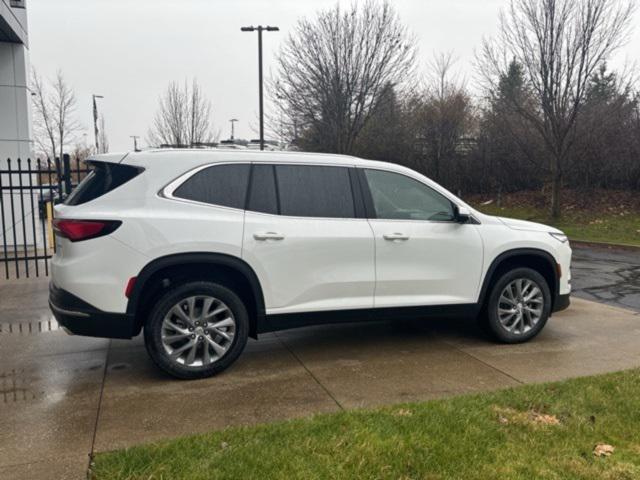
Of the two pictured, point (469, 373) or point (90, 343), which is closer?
point (469, 373)

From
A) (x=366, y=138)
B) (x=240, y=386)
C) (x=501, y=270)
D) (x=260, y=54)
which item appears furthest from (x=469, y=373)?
(x=366, y=138)

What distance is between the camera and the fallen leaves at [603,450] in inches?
129

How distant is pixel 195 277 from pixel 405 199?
2119 millimetres

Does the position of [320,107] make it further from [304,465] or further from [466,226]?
[304,465]

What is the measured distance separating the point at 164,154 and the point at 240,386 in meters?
1.99

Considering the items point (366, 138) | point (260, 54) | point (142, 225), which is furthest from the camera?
point (366, 138)

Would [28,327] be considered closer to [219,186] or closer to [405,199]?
[219,186]

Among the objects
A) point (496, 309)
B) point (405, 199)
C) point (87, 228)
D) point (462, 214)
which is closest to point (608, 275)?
point (496, 309)

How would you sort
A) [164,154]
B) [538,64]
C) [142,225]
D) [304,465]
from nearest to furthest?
[304,465]
[142,225]
[164,154]
[538,64]

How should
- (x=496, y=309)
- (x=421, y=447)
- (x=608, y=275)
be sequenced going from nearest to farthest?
(x=421, y=447) < (x=496, y=309) < (x=608, y=275)

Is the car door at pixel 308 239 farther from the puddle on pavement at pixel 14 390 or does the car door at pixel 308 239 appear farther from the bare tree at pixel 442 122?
the bare tree at pixel 442 122

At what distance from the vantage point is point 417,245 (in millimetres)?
5059

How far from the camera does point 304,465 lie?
3055 millimetres

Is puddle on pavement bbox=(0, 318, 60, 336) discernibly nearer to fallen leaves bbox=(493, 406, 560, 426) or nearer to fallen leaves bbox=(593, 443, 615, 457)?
fallen leaves bbox=(493, 406, 560, 426)
